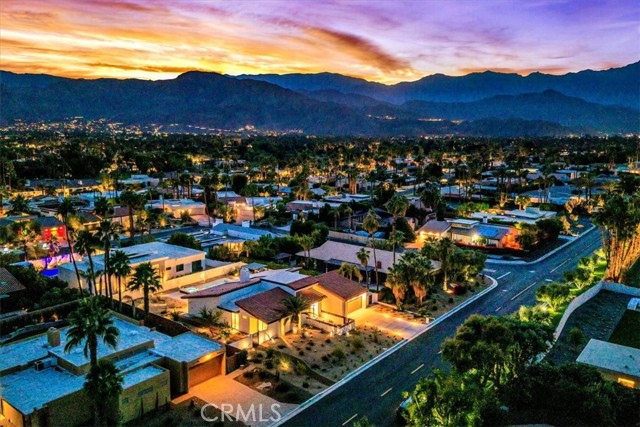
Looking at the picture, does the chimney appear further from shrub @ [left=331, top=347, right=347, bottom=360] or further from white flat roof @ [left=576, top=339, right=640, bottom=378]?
white flat roof @ [left=576, top=339, right=640, bottom=378]

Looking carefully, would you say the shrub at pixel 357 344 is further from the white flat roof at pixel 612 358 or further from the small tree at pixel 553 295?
the small tree at pixel 553 295

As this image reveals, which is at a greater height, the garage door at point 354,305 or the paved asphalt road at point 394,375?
the garage door at point 354,305

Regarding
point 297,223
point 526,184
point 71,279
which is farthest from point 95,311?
point 526,184

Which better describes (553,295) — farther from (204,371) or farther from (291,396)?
(204,371)

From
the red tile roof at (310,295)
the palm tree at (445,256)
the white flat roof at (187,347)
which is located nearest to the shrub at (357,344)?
the red tile roof at (310,295)

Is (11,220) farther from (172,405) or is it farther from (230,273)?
(172,405)
